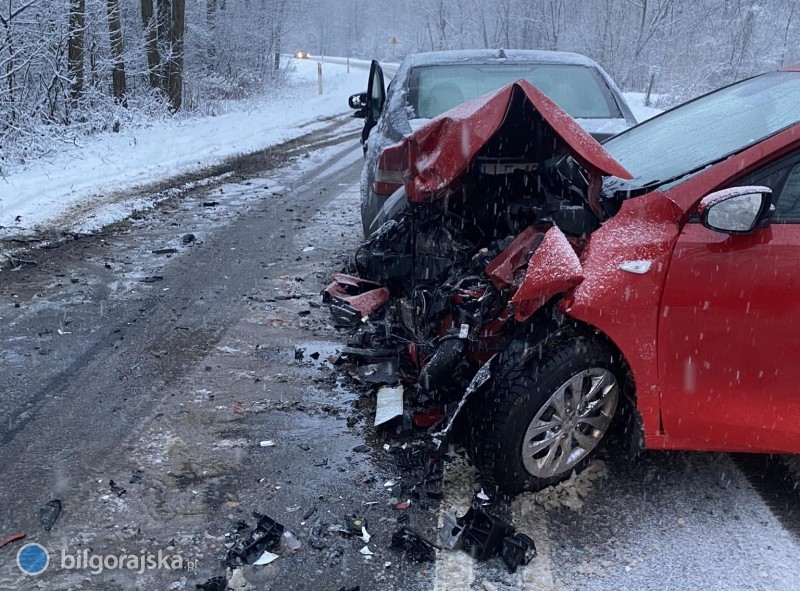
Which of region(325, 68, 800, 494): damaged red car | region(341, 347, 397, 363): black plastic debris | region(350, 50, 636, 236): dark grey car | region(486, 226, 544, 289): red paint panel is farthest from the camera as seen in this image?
region(350, 50, 636, 236): dark grey car

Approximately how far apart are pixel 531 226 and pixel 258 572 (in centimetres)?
213

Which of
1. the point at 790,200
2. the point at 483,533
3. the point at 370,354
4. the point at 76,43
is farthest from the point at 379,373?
the point at 76,43

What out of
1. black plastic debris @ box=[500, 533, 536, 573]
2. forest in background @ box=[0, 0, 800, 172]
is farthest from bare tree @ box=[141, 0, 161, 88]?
black plastic debris @ box=[500, 533, 536, 573]

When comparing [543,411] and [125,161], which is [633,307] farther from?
[125,161]

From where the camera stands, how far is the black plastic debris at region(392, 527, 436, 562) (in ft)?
8.39

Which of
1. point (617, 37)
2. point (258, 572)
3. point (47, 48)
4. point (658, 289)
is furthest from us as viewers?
point (617, 37)

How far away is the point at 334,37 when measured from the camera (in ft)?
294

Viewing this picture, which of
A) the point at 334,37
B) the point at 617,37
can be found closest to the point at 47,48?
the point at 617,37

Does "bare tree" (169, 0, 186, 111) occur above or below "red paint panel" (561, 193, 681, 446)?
above

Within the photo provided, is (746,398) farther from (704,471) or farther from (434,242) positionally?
(434,242)

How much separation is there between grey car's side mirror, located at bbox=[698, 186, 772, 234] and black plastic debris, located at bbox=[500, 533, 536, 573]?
1.49 m

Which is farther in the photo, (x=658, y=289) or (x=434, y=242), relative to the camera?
(x=434, y=242)

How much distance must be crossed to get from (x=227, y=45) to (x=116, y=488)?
25.9m

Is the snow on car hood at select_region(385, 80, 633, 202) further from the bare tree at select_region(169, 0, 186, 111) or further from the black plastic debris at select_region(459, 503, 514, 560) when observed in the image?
the bare tree at select_region(169, 0, 186, 111)
